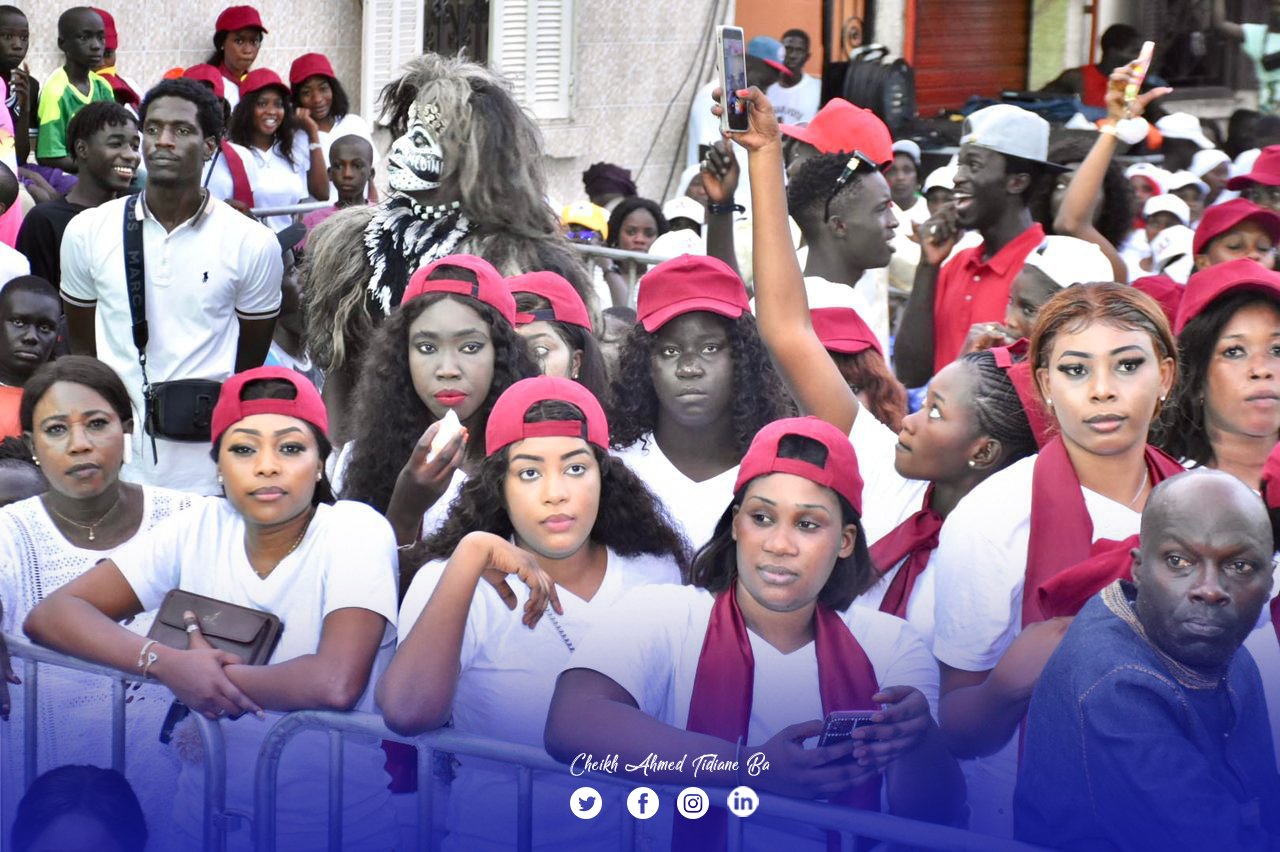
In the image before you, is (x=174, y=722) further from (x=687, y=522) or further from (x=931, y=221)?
(x=931, y=221)

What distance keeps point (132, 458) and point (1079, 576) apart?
10.7 feet

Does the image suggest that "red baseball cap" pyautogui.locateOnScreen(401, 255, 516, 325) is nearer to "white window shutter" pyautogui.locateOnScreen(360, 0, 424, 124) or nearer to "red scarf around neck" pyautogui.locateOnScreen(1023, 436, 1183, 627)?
"red scarf around neck" pyautogui.locateOnScreen(1023, 436, 1183, 627)

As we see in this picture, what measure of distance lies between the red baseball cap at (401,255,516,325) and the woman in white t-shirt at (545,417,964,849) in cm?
113

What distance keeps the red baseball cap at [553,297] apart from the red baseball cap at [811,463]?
1460 millimetres

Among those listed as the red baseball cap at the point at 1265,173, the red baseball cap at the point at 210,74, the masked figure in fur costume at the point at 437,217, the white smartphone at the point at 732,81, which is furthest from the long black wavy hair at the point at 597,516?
the red baseball cap at the point at 210,74

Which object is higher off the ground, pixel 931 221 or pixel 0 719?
pixel 931 221

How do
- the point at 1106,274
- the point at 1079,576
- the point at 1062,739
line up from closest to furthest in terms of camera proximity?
the point at 1062,739 < the point at 1079,576 < the point at 1106,274

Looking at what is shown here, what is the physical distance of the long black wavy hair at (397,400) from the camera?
4.52m

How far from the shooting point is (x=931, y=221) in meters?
5.92

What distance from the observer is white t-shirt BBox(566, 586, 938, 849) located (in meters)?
3.38

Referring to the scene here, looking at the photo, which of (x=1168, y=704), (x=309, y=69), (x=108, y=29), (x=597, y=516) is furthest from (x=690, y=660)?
(x=309, y=69)

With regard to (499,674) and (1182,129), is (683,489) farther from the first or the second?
(1182,129)

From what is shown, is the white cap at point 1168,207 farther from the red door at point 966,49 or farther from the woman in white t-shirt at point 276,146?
the red door at point 966,49

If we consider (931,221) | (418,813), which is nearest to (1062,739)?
(418,813)
